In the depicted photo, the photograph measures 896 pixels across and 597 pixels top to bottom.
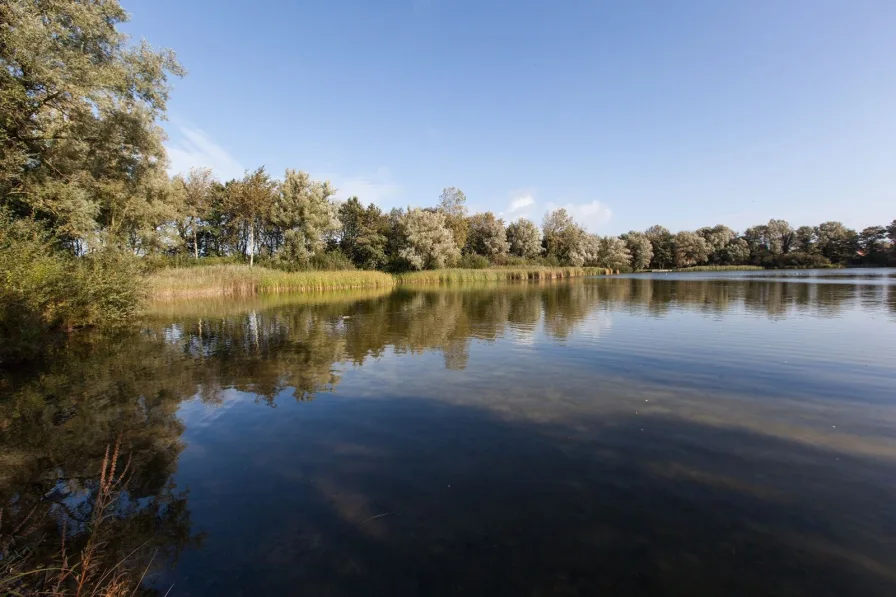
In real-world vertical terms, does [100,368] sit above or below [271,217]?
below

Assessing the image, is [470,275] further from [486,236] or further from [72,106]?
[72,106]

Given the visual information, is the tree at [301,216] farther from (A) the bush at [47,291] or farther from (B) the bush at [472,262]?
(A) the bush at [47,291]

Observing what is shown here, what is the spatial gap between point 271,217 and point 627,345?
4862 centimetres

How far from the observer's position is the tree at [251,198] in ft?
169

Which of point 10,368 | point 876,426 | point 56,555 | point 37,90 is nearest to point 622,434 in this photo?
point 876,426

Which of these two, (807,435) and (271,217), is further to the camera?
(271,217)

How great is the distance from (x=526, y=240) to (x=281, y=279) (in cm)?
4595

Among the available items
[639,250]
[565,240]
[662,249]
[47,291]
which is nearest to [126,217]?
[47,291]

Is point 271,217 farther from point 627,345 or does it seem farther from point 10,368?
point 627,345

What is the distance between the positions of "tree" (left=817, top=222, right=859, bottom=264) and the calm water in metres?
118

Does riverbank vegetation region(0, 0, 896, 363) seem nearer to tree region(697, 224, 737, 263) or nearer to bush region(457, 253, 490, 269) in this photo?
bush region(457, 253, 490, 269)

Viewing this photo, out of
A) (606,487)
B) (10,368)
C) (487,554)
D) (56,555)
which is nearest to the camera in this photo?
(56,555)

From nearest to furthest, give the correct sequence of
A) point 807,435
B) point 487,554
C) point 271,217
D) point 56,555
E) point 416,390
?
1. point 56,555
2. point 487,554
3. point 807,435
4. point 416,390
5. point 271,217

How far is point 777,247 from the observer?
339 ft
